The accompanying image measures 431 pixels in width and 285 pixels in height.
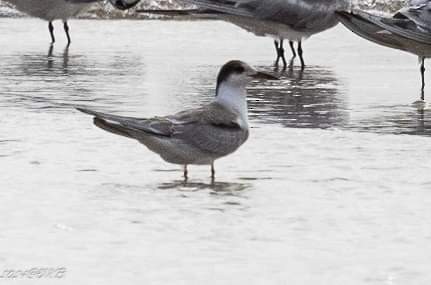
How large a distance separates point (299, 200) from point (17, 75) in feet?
23.2

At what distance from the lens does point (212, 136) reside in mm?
8117

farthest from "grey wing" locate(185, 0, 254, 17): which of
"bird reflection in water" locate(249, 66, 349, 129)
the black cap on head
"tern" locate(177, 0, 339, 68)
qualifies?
the black cap on head

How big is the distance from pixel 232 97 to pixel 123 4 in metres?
11.6

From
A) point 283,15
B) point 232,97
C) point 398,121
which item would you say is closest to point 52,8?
point 283,15

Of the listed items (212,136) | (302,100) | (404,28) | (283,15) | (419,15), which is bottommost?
(302,100)

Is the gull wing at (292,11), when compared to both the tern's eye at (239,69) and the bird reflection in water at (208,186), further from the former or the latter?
the bird reflection in water at (208,186)

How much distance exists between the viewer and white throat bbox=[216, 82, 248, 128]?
331 inches

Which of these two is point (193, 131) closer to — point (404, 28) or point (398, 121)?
point (398, 121)

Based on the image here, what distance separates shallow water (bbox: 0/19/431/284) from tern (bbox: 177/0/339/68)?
3.52 feet

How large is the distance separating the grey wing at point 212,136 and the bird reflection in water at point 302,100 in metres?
2.24

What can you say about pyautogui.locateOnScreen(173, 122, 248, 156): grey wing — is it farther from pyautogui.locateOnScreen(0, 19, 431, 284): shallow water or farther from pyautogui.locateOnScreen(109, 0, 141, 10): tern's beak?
pyautogui.locateOnScreen(109, 0, 141, 10): tern's beak

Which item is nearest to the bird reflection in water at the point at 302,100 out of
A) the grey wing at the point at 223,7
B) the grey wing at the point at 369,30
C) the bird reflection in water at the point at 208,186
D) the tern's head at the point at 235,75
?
the grey wing at the point at 369,30

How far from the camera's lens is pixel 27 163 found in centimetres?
843

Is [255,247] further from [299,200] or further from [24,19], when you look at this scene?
[24,19]
